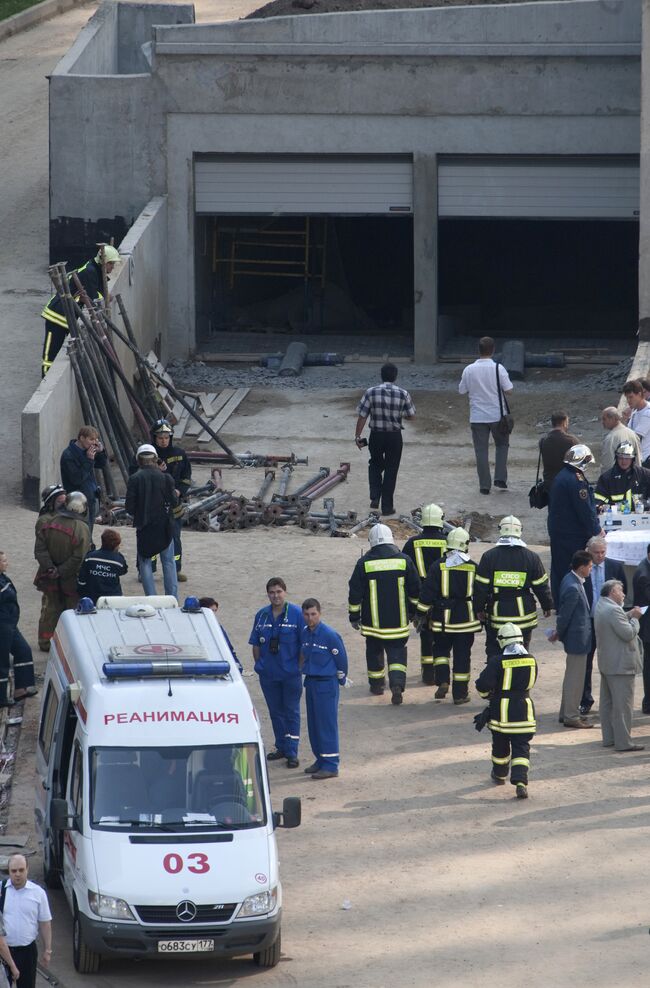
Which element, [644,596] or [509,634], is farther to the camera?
[644,596]

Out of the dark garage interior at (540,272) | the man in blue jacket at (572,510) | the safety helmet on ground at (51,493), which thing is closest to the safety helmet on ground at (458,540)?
the man in blue jacket at (572,510)

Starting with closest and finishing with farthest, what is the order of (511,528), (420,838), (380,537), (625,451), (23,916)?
(23,916), (420,838), (511,528), (380,537), (625,451)

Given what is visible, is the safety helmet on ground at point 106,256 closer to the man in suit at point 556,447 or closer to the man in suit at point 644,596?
the man in suit at point 556,447

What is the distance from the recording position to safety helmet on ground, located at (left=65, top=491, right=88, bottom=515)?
666 inches

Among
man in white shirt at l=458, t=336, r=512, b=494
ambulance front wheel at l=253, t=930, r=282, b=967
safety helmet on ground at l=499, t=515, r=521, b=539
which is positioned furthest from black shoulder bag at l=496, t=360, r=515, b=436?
ambulance front wheel at l=253, t=930, r=282, b=967

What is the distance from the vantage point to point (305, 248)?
33438mm

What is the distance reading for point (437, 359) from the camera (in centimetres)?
3005

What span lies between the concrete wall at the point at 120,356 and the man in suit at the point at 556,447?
576cm

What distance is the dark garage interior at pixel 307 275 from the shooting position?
3253 cm

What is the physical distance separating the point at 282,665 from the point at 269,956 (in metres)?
3.43

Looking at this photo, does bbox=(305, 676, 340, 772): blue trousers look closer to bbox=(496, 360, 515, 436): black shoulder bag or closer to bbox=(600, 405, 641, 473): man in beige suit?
bbox=(600, 405, 641, 473): man in beige suit

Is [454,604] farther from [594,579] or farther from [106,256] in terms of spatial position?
[106,256]

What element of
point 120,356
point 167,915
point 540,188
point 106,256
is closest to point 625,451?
point 167,915

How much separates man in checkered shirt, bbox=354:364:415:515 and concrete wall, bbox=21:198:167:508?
11.6 ft
